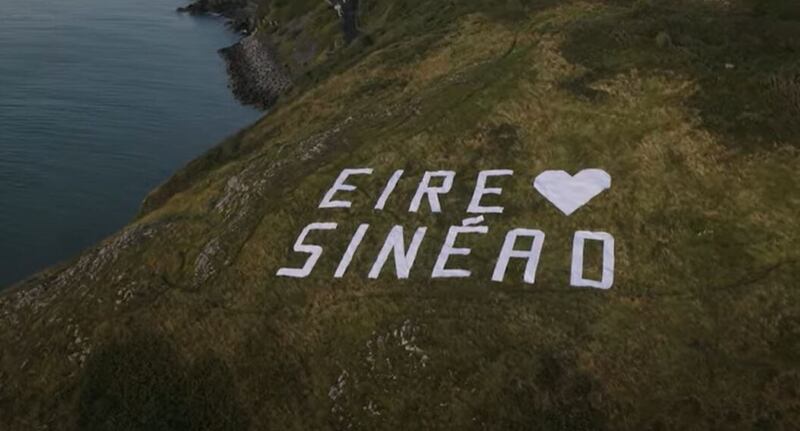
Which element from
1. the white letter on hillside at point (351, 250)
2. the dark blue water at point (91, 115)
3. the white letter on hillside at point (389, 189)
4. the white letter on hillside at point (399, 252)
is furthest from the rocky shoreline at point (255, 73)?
the white letter on hillside at point (399, 252)

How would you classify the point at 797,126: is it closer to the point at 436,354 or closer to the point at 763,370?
the point at 763,370

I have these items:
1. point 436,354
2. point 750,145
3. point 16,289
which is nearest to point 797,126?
point 750,145

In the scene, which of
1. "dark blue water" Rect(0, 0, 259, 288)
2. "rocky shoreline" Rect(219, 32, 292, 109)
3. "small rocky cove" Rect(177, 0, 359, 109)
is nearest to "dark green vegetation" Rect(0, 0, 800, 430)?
"dark blue water" Rect(0, 0, 259, 288)

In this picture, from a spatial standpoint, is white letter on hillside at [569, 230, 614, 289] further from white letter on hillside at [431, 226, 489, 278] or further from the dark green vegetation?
white letter on hillside at [431, 226, 489, 278]

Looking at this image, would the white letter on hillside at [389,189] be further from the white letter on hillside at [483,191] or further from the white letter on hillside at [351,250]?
the white letter on hillside at [483,191]

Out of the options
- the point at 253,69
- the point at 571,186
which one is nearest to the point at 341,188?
the point at 571,186

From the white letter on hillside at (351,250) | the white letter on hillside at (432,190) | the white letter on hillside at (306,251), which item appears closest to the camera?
the white letter on hillside at (351,250)

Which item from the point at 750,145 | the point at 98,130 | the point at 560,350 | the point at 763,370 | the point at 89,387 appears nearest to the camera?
the point at 763,370

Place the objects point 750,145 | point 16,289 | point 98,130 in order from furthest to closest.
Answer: point 98,130
point 16,289
point 750,145
